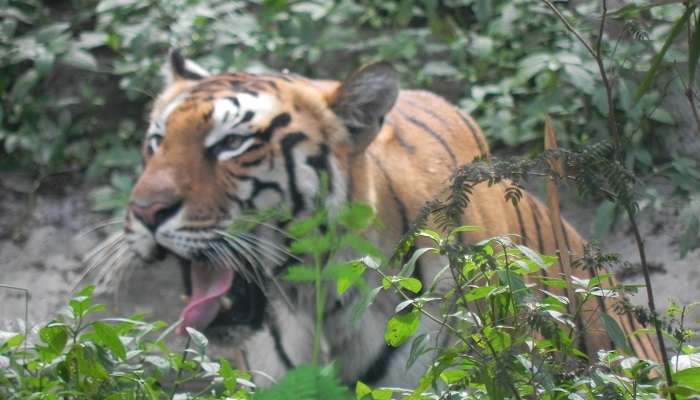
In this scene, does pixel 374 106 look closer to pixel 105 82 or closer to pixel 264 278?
pixel 264 278

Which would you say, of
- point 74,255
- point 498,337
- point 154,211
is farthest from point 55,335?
point 74,255

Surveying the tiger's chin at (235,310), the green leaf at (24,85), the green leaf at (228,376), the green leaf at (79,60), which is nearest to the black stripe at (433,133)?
the tiger's chin at (235,310)

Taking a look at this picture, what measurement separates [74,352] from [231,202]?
125cm

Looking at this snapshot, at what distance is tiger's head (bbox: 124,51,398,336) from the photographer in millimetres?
3182

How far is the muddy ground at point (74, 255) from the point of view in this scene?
4570 millimetres

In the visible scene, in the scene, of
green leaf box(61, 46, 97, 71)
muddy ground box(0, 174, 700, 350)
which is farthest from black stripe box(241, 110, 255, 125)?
green leaf box(61, 46, 97, 71)

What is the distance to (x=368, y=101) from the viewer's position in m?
3.33

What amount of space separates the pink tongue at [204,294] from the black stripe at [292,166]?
9.8 inches

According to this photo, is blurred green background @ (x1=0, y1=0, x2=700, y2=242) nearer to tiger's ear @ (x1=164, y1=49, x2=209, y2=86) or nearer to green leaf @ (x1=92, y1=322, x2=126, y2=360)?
tiger's ear @ (x1=164, y1=49, x2=209, y2=86)

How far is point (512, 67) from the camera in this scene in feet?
17.9

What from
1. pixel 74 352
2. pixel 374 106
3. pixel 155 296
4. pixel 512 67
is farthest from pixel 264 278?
pixel 512 67

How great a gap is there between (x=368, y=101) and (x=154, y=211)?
637mm

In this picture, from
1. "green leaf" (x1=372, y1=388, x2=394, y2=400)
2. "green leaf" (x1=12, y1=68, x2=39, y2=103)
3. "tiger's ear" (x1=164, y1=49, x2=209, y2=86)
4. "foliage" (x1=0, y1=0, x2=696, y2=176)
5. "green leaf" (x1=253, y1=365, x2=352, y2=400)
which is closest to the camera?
"green leaf" (x1=253, y1=365, x2=352, y2=400)

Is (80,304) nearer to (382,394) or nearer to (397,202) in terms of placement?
(382,394)
